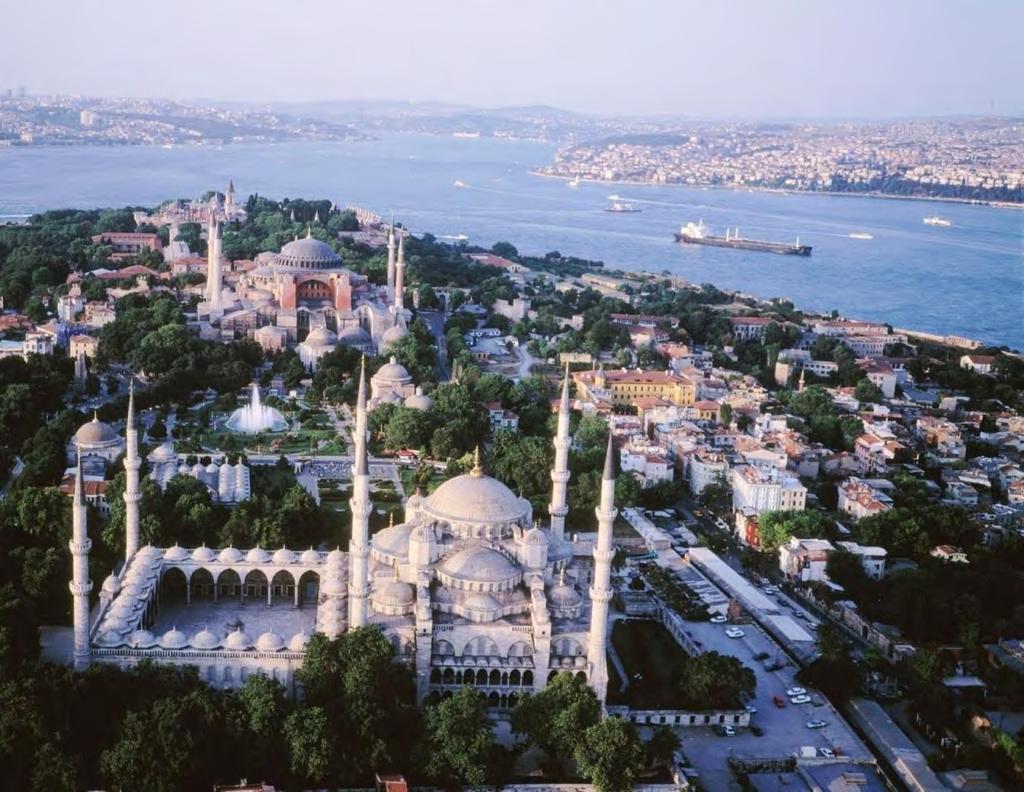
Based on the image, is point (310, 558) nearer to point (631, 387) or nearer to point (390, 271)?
point (631, 387)

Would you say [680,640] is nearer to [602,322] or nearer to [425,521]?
[425,521]

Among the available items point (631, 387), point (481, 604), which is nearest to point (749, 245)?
point (631, 387)

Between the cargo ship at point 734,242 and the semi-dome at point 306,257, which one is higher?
the semi-dome at point 306,257

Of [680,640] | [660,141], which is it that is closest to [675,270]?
[680,640]

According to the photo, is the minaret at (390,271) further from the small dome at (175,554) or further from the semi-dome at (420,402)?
the small dome at (175,554)

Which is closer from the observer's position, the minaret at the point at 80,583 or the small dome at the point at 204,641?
the minaret at the point at 80,583

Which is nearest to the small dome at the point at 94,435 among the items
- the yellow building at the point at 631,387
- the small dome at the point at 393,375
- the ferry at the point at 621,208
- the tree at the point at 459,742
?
the small dome at the point at 393,375

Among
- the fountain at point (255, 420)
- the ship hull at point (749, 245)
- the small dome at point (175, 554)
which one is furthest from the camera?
the ship hull at point (749, 245)

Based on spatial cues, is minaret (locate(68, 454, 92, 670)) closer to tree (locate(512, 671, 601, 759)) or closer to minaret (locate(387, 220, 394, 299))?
tree (locate(512, 671, 601, 759))
